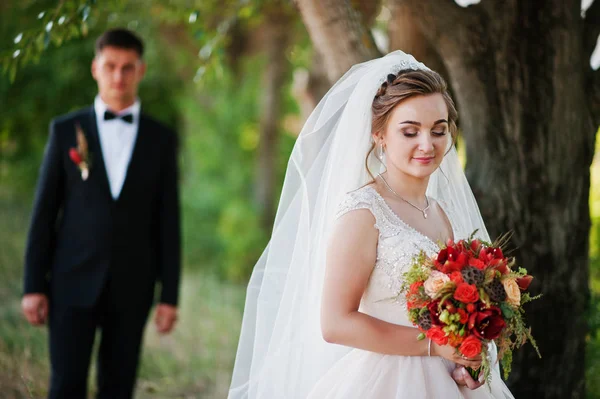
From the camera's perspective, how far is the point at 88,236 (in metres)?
4.00

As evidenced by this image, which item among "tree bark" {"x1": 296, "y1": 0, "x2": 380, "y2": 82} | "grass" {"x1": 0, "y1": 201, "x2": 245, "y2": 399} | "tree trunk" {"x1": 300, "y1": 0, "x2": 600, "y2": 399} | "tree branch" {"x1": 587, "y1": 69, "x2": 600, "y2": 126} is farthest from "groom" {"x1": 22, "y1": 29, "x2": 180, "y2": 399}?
"tree branch" {"x1": 587, "y1": 69, "x2": 600, "y2": 126}

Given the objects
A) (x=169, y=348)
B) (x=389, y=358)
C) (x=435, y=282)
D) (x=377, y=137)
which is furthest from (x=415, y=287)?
(x=169, y=348)

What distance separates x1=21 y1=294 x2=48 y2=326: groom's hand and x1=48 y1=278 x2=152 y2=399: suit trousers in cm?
5

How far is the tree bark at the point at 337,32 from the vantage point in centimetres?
377

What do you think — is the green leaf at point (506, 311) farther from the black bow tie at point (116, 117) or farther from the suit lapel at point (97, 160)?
the black bow tie at point (116, 117)

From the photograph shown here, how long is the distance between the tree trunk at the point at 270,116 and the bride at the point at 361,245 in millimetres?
Result: 9393

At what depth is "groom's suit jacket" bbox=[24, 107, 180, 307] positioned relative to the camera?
13.0 feet

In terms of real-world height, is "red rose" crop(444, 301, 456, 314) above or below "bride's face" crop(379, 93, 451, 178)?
below

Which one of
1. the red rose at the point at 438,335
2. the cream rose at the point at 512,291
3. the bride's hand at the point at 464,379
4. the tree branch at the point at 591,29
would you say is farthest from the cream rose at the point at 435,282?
the tree branch at the point at 591,29

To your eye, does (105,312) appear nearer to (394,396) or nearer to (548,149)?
(394,396)

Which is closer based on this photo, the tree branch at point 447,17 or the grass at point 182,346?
the tree branch at point 447,17

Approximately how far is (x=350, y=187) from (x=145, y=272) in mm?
1781

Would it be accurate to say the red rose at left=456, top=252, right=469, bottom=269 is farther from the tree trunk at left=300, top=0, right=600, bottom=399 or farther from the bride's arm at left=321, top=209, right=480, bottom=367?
the tree trunk at left=300, top=0, right=600, bottom=399

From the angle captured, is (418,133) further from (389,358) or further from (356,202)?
(389,358)
